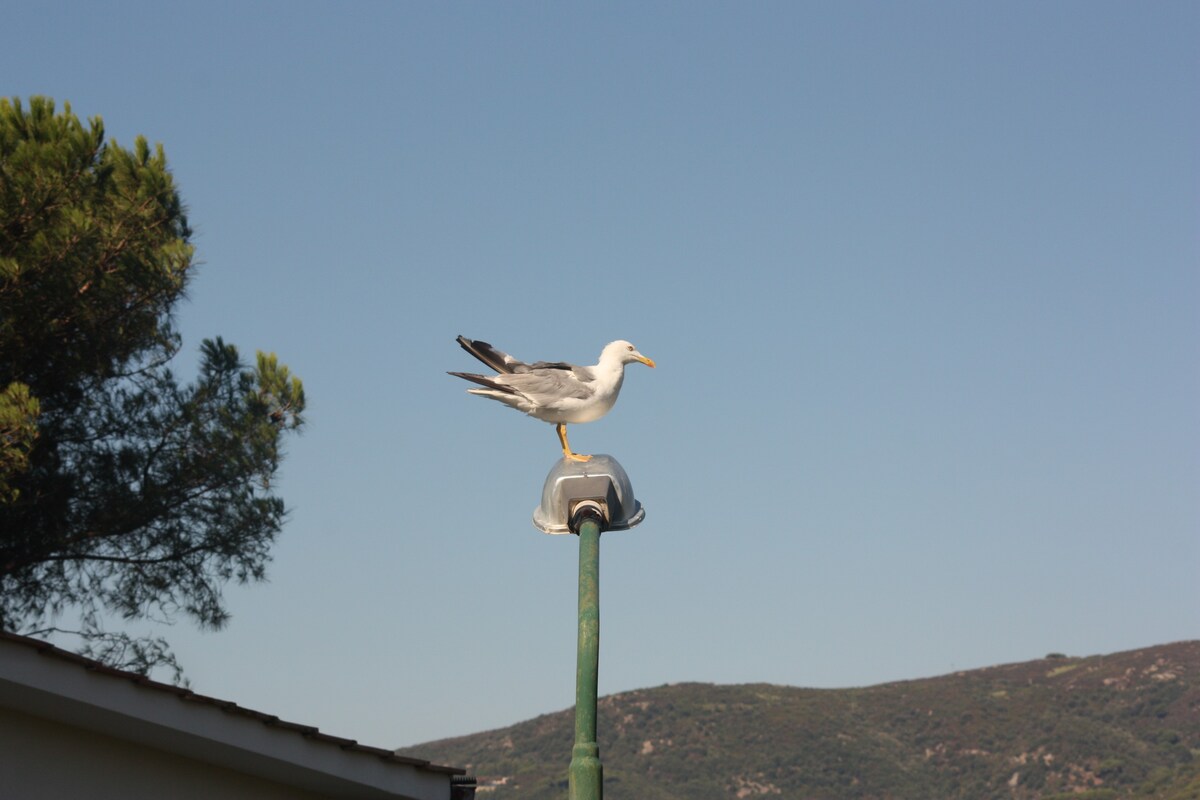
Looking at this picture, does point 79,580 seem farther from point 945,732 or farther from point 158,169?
point 945,732

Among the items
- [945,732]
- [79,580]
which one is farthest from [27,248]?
[945,732]

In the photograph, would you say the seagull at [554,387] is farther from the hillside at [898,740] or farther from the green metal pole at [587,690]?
the hillside at [898,740]

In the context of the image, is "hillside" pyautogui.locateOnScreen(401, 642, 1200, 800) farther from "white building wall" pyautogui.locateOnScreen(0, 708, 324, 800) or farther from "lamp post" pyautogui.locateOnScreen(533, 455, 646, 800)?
"lamp post" pyautogui.locateOnScreen(533, 455, 646, 800)

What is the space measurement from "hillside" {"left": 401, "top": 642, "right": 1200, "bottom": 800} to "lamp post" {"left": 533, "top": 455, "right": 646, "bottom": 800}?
2624 inches

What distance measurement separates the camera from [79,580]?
1892 cm

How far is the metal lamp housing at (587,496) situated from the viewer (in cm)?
605

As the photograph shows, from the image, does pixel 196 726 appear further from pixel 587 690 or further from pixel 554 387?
pixel 587 690

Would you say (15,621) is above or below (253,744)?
above

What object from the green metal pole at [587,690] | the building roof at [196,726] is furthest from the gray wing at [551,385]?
the building roof at [196,726]

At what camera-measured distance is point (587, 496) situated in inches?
238

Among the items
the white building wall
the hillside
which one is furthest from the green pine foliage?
the hillside

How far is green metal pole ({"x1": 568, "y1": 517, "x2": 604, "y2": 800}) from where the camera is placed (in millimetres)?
5090

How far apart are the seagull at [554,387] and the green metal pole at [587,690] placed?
1575mm

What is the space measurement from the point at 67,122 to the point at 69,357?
309 centimetres
